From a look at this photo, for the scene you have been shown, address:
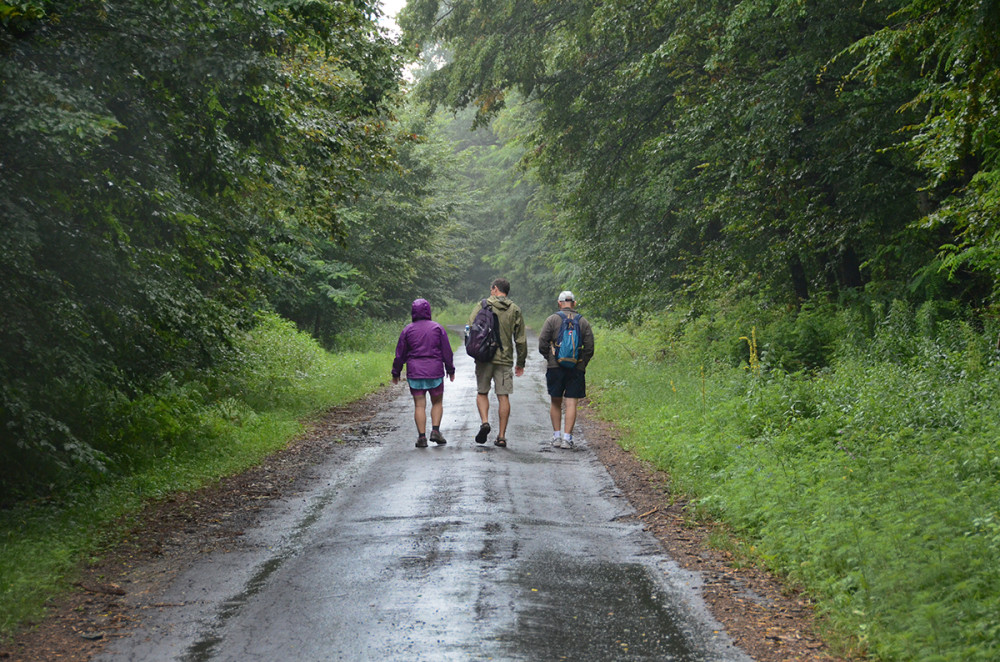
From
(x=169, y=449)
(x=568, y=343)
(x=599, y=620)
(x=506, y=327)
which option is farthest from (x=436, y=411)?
(x=599, y=620)

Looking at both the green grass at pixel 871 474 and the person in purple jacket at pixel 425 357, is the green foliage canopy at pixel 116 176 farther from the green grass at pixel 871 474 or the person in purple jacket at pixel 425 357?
the green grass at pixel 871 474

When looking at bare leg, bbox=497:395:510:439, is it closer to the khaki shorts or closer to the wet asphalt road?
the khaki shorts

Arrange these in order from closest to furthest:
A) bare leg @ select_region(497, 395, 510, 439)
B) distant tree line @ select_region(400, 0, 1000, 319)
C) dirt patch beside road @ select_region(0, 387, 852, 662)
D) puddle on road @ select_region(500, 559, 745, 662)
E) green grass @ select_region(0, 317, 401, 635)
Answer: puddle on road @ select_region(500, 559, 745, 662), dirt patch beside road @ select_region(0, 387, 852, 662), green grass @ select_region(0, 317, 401, 635), distant tree line @ select_region(400, 0, 1000, 319), bare leg @ select_region(497, 395, 510, 439)

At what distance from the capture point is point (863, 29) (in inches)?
508

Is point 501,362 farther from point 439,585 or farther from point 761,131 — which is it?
point 439,585

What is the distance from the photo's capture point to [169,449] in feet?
32.7

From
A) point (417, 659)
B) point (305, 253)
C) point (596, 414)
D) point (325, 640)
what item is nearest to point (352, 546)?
point (325, 640)

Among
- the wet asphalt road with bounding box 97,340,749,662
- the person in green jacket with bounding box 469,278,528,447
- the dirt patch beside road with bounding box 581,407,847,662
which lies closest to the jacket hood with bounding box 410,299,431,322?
the person in green jacket with bounding box 469,278,528,447

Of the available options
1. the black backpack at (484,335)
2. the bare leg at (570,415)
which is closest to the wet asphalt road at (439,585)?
the bare leg at (570,415)

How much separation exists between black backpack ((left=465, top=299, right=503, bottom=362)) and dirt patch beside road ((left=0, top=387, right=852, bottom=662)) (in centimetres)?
218

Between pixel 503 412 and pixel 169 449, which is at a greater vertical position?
pixel 503 412

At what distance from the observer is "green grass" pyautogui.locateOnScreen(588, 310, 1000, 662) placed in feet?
15.0

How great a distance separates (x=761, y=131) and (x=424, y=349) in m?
6.16

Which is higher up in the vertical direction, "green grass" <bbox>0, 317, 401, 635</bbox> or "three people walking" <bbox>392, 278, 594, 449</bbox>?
"three people walking" <bbox>392, 278, 594, 449</bbox>
